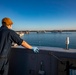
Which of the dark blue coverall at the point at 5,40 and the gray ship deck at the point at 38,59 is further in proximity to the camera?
the gray ship deck at the point at 38,59

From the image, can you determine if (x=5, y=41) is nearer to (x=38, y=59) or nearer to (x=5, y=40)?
(x=5, y=40)

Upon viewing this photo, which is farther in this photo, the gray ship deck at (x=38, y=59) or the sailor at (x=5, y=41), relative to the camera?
the gray ship deck at (x=38, y=59)

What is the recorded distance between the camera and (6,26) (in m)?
2.34

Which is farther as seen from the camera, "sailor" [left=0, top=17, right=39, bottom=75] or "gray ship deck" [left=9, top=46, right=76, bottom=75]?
"gray ship deck" [left=9, top=46, right=76, bottom=75]

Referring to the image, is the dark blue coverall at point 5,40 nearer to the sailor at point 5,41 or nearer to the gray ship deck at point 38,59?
the sailor at point 5,41

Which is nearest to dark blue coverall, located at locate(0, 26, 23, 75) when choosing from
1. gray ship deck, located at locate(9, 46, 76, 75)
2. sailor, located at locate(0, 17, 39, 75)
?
sailor, located at locate(0, 17, 39, 75)

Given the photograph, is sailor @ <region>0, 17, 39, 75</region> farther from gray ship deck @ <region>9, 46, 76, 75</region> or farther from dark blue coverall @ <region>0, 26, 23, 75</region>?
gray ship deck @ <region>9, 46, 76, 75</region>

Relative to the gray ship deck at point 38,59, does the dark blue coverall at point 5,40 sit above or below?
above

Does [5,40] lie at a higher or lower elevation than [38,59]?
higher

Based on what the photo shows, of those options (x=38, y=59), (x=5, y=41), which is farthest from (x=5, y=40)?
(x=38, y=59)

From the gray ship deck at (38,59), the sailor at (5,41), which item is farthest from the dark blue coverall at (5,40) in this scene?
the gray ship deck at (38,59)

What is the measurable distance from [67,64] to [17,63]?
96 centimetres

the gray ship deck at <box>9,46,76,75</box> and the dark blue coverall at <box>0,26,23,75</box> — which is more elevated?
the dark blue coverall at <box>0,26,23,75</box>

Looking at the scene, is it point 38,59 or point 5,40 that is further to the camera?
point 38,59
